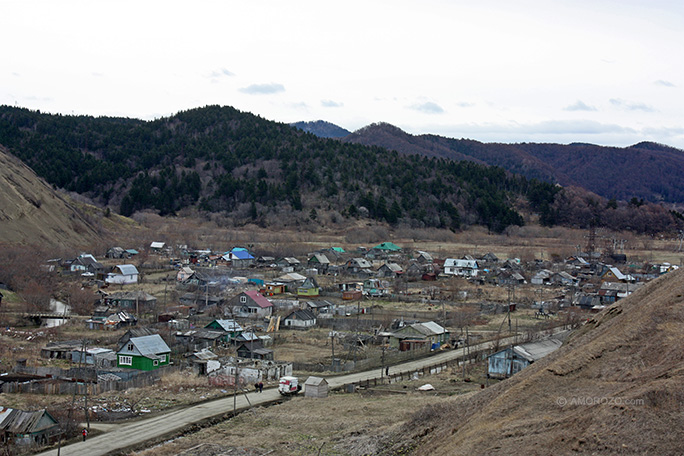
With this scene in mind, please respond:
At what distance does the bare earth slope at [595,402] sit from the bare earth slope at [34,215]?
194 feet

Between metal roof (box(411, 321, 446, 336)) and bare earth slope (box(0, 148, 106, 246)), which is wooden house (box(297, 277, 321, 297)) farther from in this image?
bare earth slope (box(0, 148, 106, 246))

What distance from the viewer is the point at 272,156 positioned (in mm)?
146625

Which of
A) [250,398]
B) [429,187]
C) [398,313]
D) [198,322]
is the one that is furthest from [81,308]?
[429,187]

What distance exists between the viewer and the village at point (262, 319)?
26453 mm

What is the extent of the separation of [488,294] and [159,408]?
3615 centimetres

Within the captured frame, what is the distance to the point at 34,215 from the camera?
2820 inches

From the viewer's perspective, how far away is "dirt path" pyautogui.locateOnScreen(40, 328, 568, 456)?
60.6 ft

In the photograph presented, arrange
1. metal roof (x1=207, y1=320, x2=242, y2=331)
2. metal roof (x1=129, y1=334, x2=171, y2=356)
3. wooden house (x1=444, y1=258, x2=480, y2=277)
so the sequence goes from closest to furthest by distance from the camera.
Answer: metal roof (x1=129, y1=334, x2=171, y2=356), metal roof (x1=207, y1=320, x2=242, y2=331), wooden house (x1=444, y1=258, x2=480, y2=277)

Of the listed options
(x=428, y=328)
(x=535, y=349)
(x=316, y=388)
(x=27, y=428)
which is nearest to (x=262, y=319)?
(x=428, y=328)

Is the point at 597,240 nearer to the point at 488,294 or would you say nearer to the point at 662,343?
the point at 488,294

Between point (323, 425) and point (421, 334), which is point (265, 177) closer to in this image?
point (421, 334)

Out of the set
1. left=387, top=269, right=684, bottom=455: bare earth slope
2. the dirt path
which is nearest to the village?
the dirt path

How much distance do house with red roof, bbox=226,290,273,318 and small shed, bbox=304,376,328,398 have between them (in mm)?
19307

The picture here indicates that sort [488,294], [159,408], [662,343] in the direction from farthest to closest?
[488,294] < [159,408] < [662,343]
